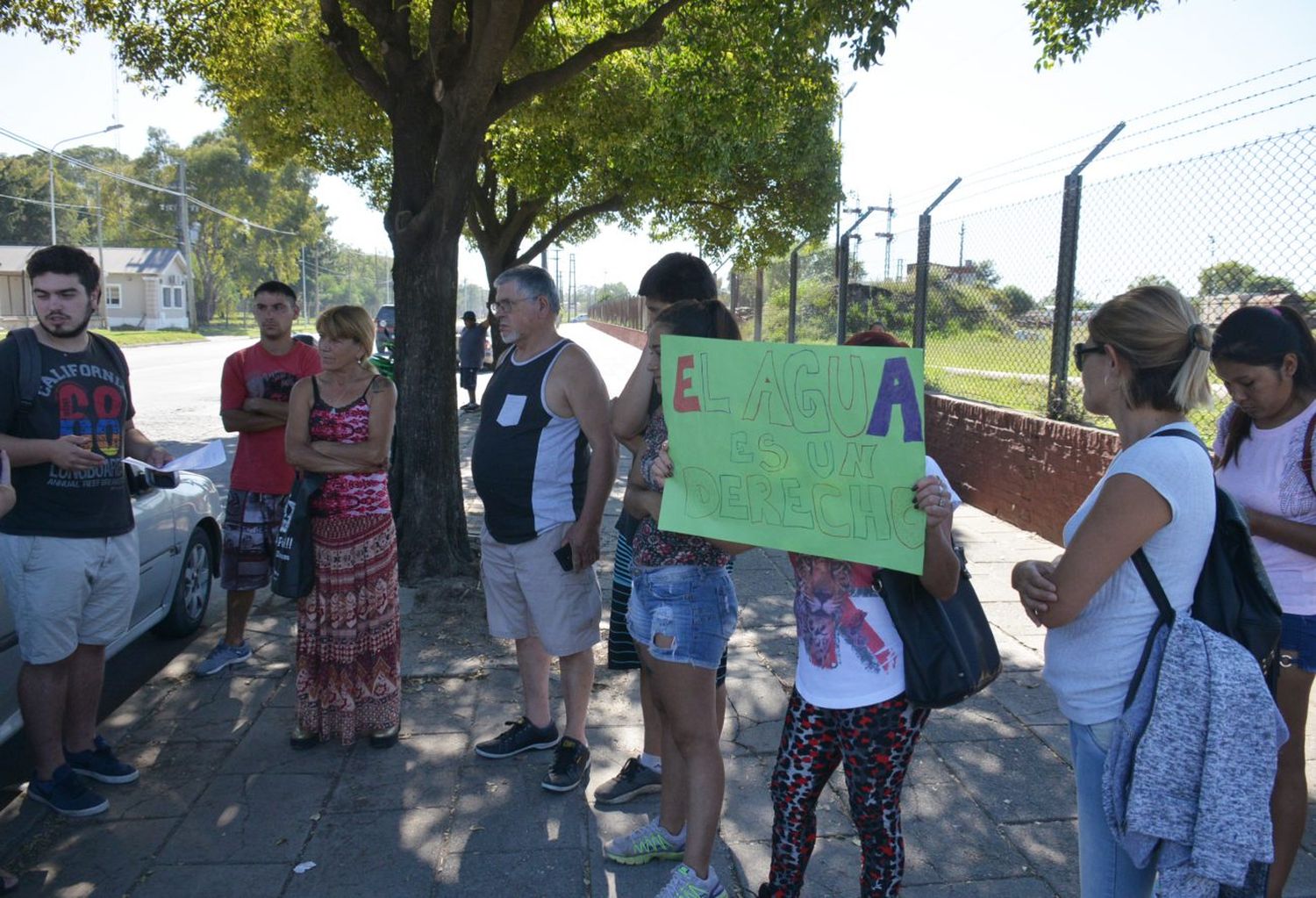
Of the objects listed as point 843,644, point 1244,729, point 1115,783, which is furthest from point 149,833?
point 1244,729

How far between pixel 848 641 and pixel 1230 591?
84 centimetres

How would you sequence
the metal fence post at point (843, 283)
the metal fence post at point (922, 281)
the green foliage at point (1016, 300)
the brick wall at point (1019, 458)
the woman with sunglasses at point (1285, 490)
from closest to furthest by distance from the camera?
the woman with sunglasses at point (1285, 490)
the brick wall at point (1019, 458)
the green foliage at point (1016, 300)
the metal fence post at point (922, 281)
the metal fence post at point (843, 283)

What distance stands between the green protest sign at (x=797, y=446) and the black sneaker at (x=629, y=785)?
1.54m

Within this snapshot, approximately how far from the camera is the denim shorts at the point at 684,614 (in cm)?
279

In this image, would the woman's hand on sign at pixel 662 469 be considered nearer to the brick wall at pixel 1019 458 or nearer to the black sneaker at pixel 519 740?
the black sneaker at pixel 519 740

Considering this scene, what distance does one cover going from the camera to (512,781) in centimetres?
387

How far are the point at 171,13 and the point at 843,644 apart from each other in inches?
387

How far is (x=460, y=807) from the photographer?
3656mm

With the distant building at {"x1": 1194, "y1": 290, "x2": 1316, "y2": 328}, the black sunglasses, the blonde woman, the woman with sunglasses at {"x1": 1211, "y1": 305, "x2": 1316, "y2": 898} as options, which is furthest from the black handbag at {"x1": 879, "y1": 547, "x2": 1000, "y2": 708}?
the distant building at {"x1": 1194, "y1": 290, "x2": 1316, "y2": 328}

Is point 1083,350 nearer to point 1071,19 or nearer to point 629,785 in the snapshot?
point 629,785

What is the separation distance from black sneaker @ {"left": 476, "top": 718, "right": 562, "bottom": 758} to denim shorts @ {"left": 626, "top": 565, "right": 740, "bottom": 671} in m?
1.43

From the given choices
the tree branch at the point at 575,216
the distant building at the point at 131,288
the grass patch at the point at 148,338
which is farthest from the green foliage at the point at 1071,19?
the distant building at the point at 131,288

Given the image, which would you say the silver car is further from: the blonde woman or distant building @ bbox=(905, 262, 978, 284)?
distant building @ bbox=(905, 262, 978, 284)

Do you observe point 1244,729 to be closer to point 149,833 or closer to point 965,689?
point 965,689
